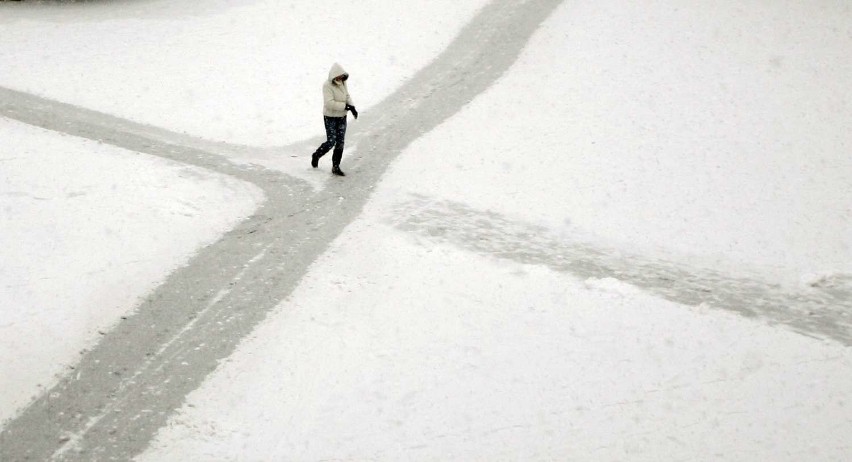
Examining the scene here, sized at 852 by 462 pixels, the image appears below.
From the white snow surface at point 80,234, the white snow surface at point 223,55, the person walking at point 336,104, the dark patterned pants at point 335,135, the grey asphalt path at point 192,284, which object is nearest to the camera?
the grey asphalt path at point 192,284

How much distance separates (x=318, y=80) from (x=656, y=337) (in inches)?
499

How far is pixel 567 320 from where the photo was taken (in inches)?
371

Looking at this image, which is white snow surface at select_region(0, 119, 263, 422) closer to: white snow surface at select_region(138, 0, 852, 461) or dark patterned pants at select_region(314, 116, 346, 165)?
dark patterned pants at select_region(314, 116, 346, 165)

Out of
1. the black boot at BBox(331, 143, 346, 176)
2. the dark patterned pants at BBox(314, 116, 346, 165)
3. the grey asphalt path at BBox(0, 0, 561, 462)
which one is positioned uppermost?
the dark patterned pants at BBox(314, 116, 346, 165)

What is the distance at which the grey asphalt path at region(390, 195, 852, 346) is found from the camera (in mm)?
9750

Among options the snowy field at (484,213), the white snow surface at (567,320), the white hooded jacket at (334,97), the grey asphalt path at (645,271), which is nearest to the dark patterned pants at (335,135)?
the white hooded jacket at (334,97)

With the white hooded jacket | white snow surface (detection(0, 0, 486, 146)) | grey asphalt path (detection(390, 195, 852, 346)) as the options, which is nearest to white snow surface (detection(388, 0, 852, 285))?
grey asphalt path (detection(390, 195, 852, 346))

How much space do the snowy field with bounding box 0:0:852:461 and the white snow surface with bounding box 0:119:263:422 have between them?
0.05 m

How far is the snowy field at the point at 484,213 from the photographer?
25.5 feet

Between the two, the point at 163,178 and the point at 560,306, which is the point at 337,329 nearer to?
the point at 560,306

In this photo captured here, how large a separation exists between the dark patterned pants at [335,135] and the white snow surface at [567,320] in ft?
3.64

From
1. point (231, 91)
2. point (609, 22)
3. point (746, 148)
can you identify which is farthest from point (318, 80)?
point (746, 148)

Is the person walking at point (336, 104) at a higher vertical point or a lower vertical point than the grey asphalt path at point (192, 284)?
higher

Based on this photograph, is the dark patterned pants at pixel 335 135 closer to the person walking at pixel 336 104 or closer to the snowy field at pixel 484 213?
the person walking at pixel 336 104
